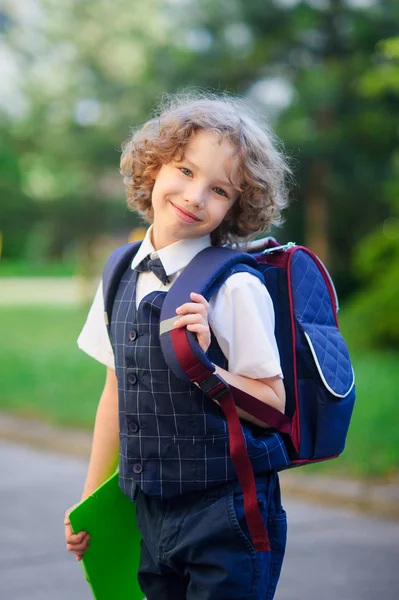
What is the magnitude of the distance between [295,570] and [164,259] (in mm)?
2310

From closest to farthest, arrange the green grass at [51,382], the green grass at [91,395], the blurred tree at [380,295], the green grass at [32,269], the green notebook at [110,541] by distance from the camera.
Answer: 1. the green notebook at [110,541]
2. the green grass at [91,395]
3. the green grass at [51,382]
4. the blurred tree at [380,295]
5. the green grass at [32,269]

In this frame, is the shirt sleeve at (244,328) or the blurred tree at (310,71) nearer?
the shirt sleeve at (244,328)

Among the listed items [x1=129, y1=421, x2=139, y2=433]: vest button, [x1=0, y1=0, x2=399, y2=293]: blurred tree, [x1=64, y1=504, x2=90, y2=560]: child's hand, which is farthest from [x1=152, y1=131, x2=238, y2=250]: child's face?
[x1=0, y1=0, x2=399, y2=293]: blurred tree

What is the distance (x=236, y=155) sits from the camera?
1.95 metres

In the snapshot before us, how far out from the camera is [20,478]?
5.47 meters

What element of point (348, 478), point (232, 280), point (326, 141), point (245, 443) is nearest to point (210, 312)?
point (232, 280)

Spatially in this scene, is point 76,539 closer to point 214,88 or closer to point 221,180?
point 221,180

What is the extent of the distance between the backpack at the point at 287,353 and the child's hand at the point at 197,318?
0.7 inches

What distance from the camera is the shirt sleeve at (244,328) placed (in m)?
1.85

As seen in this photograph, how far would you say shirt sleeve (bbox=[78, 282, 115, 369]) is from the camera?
85.5 inches

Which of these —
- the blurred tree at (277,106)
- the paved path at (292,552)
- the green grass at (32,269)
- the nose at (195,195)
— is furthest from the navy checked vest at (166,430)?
the green grass at (32,269)

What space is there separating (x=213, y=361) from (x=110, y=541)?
0.58 m

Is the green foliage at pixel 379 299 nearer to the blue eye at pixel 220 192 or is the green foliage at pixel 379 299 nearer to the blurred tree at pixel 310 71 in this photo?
the blurred tree at pixel 310 71

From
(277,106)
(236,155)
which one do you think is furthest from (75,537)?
(277,106)
